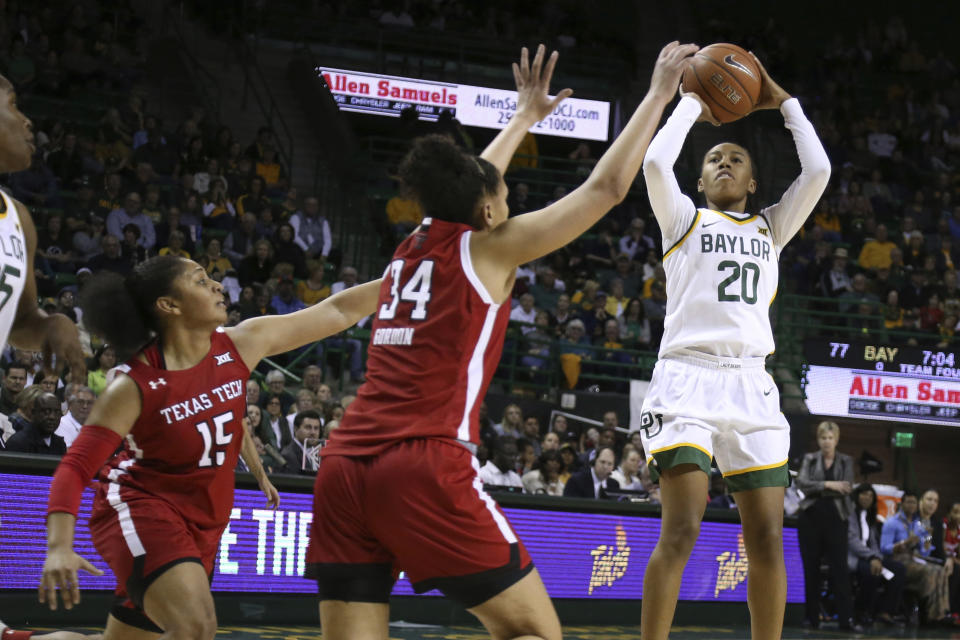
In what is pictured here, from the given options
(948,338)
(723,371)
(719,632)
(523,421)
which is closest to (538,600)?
(723,371)

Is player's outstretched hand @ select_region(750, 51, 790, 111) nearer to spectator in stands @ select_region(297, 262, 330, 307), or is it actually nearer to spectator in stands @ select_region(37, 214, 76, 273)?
spectator in stands @ select_region(297, 262, 330, 307)

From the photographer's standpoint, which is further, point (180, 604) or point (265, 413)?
point (265, 413)

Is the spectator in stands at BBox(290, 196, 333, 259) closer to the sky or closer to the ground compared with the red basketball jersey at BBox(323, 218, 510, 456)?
closer to the sky

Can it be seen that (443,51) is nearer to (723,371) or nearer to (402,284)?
(723,371)

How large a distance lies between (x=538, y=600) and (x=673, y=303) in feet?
7.18

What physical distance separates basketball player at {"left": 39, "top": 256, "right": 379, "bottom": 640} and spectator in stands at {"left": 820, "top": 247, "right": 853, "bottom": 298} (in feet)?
47.1

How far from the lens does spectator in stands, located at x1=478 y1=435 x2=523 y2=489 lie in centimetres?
1076

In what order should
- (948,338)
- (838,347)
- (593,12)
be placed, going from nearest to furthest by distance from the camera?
(838,347)
(948,338)
(593,12)

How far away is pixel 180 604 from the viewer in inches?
153

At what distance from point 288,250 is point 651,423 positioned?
10010 mm

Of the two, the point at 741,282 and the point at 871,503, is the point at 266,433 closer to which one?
the point at 871,503

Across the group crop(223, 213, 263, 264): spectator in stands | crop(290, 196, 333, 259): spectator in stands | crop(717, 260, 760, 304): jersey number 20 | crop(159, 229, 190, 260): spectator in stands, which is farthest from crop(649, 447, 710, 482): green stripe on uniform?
crop(290, 196, 333, 259): spectator in stands

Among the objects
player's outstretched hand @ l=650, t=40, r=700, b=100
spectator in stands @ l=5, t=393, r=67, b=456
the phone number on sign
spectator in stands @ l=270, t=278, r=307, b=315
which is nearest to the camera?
player's outstretched hand @ l=650, t=40, r=700, b=100

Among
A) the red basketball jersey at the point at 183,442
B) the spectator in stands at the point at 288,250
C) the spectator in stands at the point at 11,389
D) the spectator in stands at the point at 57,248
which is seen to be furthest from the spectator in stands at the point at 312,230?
the red basketball jersey at the point at 183,442
